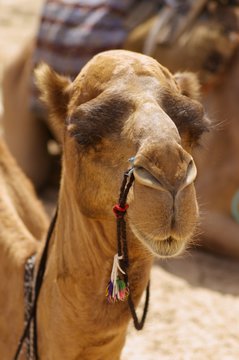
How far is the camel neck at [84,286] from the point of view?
229 centimetres

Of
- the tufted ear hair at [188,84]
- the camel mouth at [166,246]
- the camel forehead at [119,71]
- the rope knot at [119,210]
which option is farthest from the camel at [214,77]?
the camel mouth at [166,246]

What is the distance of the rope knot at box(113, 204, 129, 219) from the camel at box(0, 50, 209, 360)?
2 centimetres

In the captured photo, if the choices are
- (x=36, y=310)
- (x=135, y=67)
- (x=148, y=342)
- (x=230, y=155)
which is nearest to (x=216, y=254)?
(x=230, y=155)

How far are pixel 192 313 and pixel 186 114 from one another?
2291 millimetres

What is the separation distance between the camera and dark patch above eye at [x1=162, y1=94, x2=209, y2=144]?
2170 millimetres

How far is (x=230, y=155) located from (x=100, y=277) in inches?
121

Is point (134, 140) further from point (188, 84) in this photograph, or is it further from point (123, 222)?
point (188, 84)

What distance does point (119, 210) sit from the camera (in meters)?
2.07

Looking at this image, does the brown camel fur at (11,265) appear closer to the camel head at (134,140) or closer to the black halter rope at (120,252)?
the black halter rope at (120,252)

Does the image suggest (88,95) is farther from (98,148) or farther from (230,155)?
(230,155)

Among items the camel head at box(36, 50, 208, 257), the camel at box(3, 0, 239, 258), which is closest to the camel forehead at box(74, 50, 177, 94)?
the camel head at box(36, 50, 208, 257)

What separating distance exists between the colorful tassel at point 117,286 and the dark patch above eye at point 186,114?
384mm

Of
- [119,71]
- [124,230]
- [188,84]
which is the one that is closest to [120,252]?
[124,230]

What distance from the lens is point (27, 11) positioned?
10.6 metres
